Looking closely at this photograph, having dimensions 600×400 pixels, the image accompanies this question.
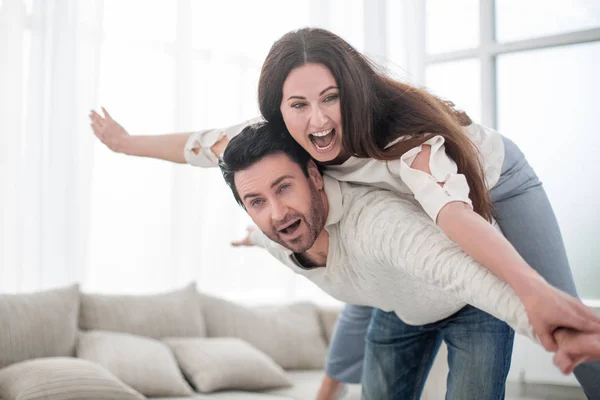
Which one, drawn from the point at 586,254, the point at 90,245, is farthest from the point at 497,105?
the point at 90,245

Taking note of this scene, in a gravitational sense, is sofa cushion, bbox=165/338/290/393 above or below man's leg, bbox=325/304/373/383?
below

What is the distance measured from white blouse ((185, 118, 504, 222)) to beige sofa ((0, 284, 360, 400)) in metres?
1.20

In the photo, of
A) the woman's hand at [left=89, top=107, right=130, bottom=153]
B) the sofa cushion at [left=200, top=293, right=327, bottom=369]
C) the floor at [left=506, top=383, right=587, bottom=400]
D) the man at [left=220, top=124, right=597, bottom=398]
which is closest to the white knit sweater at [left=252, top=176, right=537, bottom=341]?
the man at [left=220, top=124, right=597, bottom=398]

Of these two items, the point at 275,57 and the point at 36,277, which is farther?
the point at 36,277

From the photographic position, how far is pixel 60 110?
12.9 ft

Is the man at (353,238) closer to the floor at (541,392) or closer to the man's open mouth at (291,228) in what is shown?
the man's open mouth at (291,228)

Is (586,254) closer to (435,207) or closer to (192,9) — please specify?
(192,9)

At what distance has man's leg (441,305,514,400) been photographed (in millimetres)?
1938

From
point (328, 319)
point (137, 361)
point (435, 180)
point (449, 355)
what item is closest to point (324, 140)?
point (435, 180)

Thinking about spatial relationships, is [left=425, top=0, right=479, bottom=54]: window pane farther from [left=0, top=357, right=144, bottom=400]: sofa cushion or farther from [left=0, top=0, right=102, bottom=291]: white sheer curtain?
[left=0, top=357, right=144, bottom=400]: sofa cushion

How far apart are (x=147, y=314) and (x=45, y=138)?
1.11 meters

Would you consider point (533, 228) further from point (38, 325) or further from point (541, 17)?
point (541, 17)

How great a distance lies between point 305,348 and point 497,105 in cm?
212

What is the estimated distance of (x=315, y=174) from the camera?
193cm
